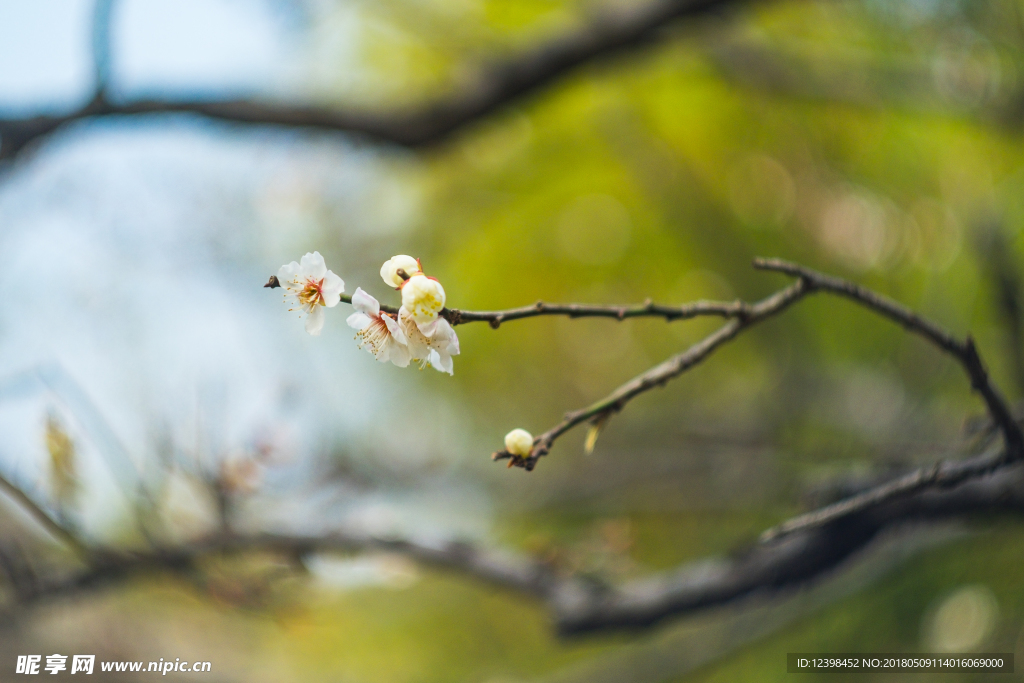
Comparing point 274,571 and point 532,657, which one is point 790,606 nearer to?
point 274,571

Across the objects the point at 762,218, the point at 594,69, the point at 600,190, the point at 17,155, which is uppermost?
the point at 600,190

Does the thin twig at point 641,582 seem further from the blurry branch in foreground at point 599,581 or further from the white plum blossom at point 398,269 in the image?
the white plum blossom at point 398,269

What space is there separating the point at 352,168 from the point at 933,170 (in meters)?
3.63

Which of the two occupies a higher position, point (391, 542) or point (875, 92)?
point (875, 92)

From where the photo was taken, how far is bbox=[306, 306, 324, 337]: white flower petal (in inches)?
31.2

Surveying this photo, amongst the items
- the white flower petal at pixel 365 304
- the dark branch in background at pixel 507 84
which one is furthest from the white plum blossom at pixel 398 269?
the dark branch in background at pixel 507 84

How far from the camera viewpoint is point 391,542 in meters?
1.64

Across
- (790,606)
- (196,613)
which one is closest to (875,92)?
(790,606)

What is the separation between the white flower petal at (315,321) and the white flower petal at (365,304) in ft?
0.23

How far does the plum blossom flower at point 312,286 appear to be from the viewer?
744 millimetres

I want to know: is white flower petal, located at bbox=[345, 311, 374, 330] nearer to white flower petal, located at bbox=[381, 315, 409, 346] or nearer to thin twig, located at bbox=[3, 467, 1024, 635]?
white flower petal, located at bbox=[381, 315, 409, 346]

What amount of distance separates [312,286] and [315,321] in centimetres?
6

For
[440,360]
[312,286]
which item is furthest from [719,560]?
[312,286]

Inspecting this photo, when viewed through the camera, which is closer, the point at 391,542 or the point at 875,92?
the point at 391,542
